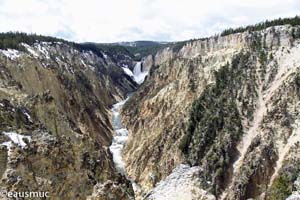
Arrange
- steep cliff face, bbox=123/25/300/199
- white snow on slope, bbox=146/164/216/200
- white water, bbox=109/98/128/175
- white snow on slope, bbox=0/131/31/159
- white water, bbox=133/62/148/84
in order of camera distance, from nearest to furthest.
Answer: white snow on slope, bbox=146/164/216/200
white snow on slope, bbox=0/131/31/159
steep cliff face, bbox=123/25/300/199
white water, bbox=109/98/128/175
white water, bbox=133/62/148/84

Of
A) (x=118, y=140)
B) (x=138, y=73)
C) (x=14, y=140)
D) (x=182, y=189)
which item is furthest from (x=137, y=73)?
(x=182, y=189)

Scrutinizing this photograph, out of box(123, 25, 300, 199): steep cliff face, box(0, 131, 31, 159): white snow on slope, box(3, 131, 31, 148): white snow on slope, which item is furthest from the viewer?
box(123, 25, 300, 199): steep cliff face

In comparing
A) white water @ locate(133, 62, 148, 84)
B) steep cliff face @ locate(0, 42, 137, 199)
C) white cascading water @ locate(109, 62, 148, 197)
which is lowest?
white cascading water @ locate(109, 62, 148, 197)

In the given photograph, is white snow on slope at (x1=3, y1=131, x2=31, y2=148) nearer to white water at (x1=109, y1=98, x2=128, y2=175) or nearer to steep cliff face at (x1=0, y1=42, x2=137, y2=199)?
steep cliff face at (x1=0, y1=42, x2=137, y2=199)

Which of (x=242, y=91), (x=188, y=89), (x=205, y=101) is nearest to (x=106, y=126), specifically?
(x=188, y=89)

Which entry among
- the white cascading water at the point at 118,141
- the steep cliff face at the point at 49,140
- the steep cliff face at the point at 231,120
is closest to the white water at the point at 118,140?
the white cascading water at the point at 118,141

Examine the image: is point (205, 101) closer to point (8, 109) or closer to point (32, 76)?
point (32, 76)

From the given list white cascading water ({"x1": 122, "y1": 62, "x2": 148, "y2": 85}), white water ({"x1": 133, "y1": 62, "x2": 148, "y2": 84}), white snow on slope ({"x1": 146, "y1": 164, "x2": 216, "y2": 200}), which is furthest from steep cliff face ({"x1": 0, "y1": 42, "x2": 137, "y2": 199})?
white cascading water ({"x1": 122, "y1": 62, "x2": 148, "y2": 85})
